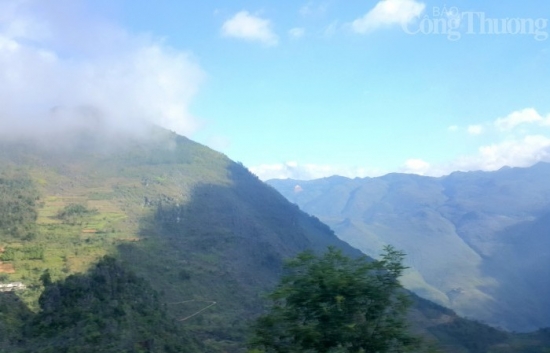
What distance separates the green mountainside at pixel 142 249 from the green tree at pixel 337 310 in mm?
1051

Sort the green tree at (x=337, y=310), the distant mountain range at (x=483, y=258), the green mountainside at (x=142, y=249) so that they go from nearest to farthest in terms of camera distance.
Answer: the green tree at (x=337, y=310)
the green mountainside at (x=142, y=249)
the distant mountain range at (x=483, y=258)

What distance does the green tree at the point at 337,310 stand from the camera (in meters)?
8.72

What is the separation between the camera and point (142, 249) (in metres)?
46.8

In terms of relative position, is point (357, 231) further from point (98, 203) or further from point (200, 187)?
point (98, 203)

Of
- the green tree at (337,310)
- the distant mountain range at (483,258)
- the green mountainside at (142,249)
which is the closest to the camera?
the green tree at (337,310)

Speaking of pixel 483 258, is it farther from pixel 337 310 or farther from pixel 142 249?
pixel 337 310

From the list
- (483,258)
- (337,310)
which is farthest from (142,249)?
(483,258)

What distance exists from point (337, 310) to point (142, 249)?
4079 centimetres

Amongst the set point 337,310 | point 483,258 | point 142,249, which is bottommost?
point 337,310

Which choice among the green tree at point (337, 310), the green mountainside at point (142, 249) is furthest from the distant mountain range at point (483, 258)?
the green tree at point (337, 310)

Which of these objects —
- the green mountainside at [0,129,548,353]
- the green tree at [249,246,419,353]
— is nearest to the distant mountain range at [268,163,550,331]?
the green mountainside at [0,129,548,353]

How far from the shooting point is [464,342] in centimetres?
4862

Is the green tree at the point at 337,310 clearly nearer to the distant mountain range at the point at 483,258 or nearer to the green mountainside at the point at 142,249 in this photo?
the green mountainside at the point at 142,249

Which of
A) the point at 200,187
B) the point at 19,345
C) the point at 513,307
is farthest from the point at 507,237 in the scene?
the point at 19,345
